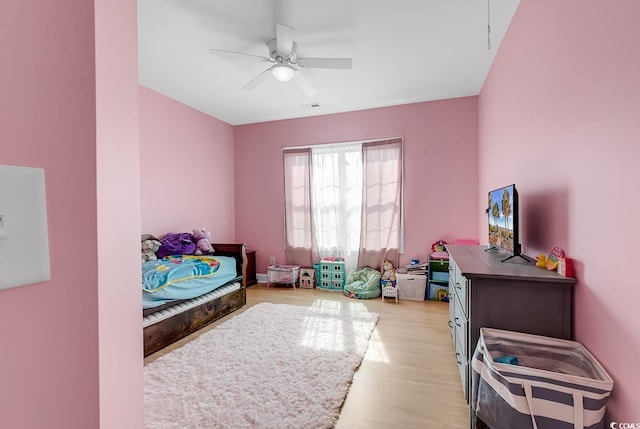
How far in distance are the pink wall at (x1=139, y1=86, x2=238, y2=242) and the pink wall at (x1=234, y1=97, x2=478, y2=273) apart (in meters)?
0.81

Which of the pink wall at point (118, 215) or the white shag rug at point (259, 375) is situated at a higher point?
the pink wall at point (118, 215)

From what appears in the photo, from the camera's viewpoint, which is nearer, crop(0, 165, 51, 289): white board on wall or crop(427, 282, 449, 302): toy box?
crop(0, 165, 51, 289): white board on wall

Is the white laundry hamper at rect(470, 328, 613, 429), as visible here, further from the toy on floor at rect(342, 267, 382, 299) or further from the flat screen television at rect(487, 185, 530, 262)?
A: the toy on floor at rect(342, 267, 382, 299)

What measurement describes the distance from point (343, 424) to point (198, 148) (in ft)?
12.7

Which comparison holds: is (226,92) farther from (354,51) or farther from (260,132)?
(354,51)

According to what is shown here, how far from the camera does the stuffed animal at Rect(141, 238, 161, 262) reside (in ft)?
9.98

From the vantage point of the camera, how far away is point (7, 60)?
325 mm

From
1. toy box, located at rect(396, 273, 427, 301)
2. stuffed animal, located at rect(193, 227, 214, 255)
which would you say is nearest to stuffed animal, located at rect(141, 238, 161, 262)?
stuffed animal, located at rect(193, 227, 214, 255)

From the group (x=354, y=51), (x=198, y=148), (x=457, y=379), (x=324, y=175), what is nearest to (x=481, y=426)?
(x=457, y=379)

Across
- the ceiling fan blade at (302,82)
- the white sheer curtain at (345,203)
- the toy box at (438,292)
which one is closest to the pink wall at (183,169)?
the white sheer curtain at (345,203)

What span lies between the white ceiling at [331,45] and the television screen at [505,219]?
1411mm

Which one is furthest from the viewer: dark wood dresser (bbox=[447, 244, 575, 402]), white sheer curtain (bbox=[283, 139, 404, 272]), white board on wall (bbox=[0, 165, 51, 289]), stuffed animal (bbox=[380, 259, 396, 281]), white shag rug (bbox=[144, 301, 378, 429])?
white sheer curtain (bbox=[283, 139, 404, 272])

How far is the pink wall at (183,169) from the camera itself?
131 inches

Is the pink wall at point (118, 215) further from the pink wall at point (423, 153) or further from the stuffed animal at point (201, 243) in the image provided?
the pink wall at point (423, 153)
